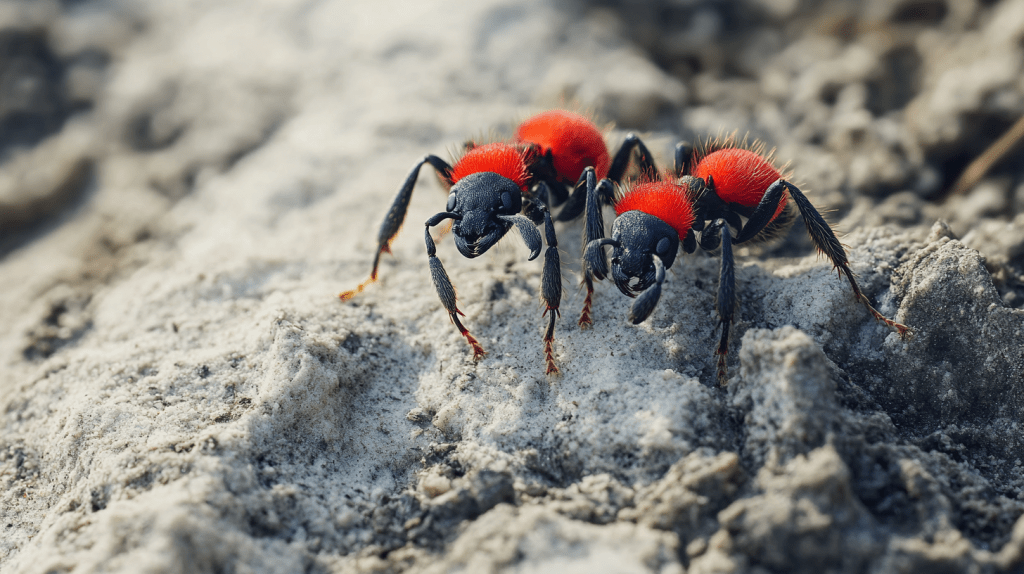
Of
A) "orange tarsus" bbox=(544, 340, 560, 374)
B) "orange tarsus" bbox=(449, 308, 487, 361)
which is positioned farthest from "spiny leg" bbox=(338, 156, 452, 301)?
"orange tarsus" bbox=(544, 340, 560, 374)

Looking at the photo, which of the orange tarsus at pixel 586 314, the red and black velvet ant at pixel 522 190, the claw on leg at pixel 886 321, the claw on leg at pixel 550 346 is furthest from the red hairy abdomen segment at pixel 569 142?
the claw on leg at pixel 886 321

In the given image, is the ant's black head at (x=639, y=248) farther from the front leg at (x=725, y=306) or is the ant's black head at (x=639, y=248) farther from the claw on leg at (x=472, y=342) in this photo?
the claw on leg at (x=472, y=342)

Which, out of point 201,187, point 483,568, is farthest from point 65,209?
point 483,568

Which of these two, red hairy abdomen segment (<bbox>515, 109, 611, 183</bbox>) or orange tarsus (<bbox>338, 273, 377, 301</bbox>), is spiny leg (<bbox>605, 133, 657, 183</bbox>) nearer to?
red hairy abdomen segment (<bbox>515, 109, 611, 183</bbox>)

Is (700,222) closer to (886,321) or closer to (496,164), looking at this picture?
(886,321)

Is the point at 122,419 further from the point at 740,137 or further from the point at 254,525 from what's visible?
the point at 740,137

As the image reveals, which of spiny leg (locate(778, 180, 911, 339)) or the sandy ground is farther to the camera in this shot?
spiny leg (locate(778, 180, 911, 339))
